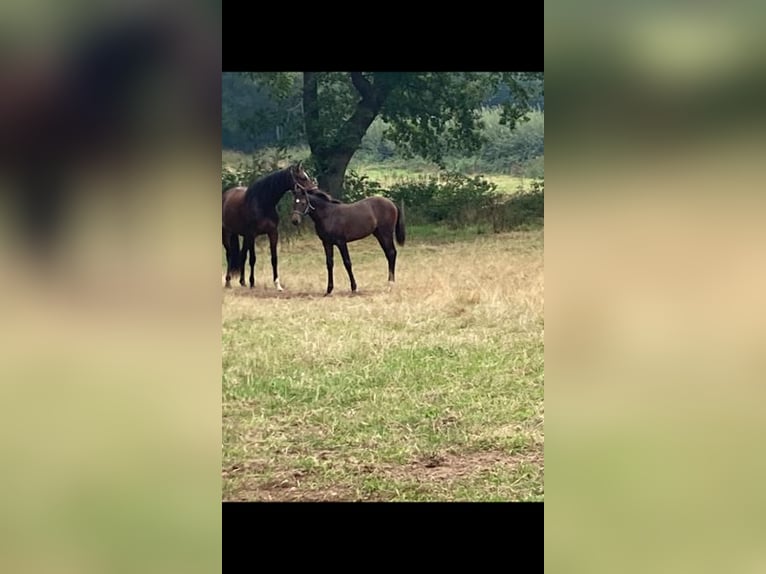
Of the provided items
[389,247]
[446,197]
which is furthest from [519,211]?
[389,247]

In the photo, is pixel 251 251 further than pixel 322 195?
No

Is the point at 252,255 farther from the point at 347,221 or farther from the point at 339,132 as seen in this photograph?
the point at 339,132

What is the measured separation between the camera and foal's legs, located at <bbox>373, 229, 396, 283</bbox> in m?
6.61

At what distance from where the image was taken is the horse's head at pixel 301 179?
6539 millimetres

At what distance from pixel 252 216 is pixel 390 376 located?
5.17 feet

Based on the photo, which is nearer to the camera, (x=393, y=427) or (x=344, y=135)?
(x=393, y=427)

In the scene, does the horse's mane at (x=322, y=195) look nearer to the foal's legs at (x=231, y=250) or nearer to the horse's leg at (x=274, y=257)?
the horse's leg at (x=274, y=257)

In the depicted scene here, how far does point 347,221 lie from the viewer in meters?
6.57

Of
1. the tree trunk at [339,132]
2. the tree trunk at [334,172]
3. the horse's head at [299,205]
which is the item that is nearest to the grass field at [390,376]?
the horse's head at [299,205]
